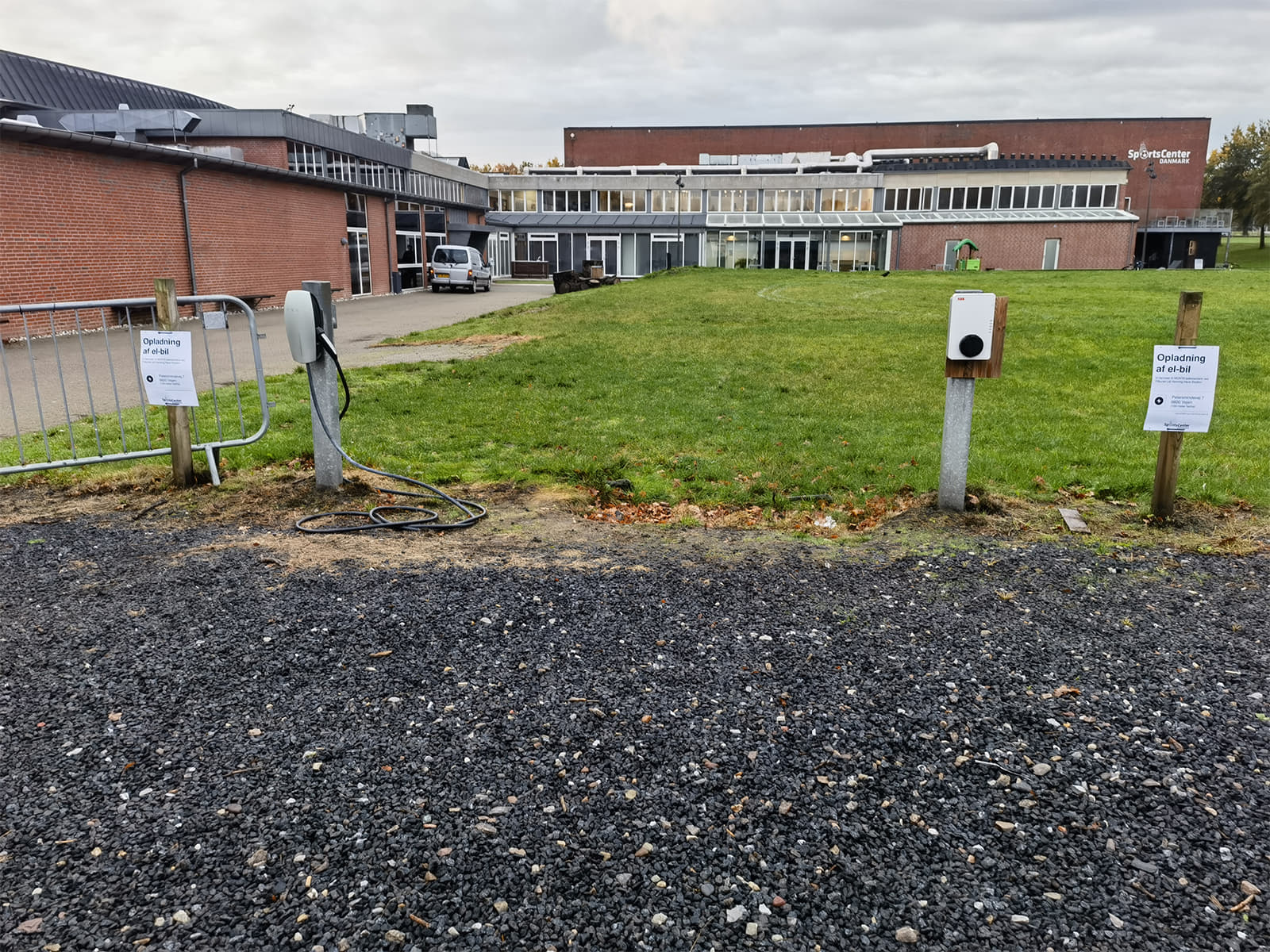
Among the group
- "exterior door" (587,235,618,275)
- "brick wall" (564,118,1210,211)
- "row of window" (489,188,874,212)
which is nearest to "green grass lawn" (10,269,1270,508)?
"exterior door" (587,235,618,275)

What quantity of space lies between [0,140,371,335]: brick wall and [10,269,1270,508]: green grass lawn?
26.0ft

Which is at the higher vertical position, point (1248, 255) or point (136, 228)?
point (136, 228)

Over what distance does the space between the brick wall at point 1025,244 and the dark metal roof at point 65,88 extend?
43874 millimetres

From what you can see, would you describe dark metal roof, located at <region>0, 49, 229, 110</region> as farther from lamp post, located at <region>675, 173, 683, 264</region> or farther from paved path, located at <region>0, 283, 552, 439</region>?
lamp post, located at <region>675, 173, 683, 264</region>

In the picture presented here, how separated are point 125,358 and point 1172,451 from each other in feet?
52.1

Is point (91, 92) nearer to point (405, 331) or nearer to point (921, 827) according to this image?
point (405, 331)

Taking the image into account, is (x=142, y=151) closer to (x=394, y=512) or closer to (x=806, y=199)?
(x=394, y=512)

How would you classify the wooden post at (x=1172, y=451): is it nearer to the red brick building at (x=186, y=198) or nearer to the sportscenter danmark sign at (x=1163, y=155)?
the red brick building at (x=186, y=198)

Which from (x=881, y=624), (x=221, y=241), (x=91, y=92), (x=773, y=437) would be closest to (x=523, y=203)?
(x=91, y=92)

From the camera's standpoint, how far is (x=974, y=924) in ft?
8.05

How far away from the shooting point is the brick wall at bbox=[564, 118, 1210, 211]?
8200 cm

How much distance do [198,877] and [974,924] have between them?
2180 mm

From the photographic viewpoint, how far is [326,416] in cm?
655

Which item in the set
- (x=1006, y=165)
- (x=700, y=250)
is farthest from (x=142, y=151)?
(x=1006, y=165)
